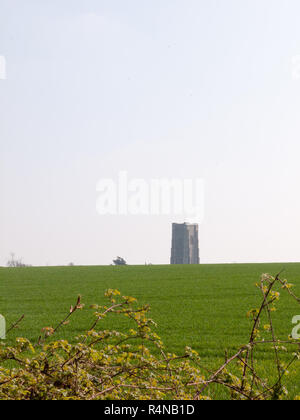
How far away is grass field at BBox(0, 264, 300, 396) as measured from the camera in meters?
10.2

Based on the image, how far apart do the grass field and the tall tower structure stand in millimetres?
132334

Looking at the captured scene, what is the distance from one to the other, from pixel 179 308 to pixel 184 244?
145 m

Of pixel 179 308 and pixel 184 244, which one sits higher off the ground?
pixel 184 244

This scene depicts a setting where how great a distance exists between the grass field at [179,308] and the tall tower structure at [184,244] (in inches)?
5210

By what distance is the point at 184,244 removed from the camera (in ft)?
525

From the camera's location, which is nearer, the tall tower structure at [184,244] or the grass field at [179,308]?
the grass field at [179,308]

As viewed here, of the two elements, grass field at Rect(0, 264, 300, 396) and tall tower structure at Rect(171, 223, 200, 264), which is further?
tall tower structure at Rect(171, 223, 200, 264)

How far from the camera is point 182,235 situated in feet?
532

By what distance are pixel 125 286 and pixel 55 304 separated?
6650mm

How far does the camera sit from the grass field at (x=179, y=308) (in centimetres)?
1017

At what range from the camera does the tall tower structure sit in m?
160

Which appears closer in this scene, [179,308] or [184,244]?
[179,308]
